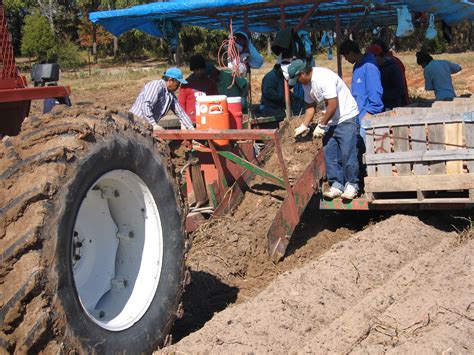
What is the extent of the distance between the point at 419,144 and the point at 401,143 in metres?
0.17

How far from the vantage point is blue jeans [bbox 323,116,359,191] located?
6.77 m

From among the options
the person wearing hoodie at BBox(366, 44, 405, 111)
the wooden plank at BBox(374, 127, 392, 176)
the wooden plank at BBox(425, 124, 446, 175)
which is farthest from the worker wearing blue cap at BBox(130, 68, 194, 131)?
the person wearing hoodie at BBox(366, 44, 405, 111)

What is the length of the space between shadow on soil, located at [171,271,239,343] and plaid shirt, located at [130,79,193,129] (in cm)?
251

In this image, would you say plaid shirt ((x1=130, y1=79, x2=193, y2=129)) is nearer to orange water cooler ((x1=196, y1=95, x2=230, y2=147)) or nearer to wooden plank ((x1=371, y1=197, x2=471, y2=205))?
orange water cooler ((x1=196, y1=95, x2=230, y2=147))

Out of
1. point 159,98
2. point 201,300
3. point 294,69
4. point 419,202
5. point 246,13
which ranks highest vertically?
point 246,13

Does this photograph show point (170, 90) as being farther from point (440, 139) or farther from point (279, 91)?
point (279, 91)

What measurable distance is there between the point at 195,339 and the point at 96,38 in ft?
158

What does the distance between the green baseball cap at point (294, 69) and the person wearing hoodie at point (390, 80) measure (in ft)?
12.3

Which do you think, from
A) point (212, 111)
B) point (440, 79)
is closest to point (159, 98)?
point (212, 111)

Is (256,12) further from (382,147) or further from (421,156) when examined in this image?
(421,156)

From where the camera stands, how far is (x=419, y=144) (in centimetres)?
621

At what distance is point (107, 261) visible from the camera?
3.61 metres

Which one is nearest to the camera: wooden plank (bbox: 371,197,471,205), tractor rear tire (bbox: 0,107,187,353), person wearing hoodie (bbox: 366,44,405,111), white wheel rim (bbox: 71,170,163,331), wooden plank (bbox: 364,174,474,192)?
tractor rear tire (bbox: 0,107,187,353)

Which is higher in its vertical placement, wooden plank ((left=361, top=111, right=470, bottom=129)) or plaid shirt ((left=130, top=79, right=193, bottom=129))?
plaid shirt ((left=130, top=79, right=193, bottom=129))
